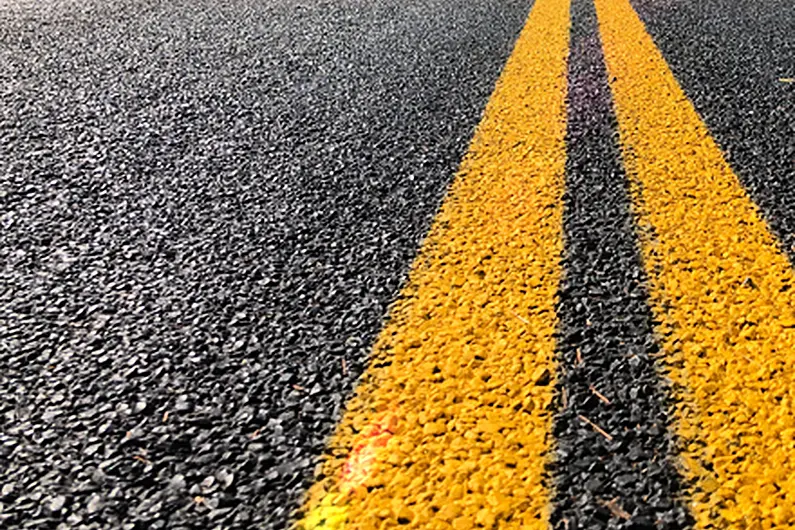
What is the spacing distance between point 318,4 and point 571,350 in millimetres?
2571

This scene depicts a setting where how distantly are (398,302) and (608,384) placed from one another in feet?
→ 1.00

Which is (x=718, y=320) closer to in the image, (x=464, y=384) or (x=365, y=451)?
(x=464, y=384)

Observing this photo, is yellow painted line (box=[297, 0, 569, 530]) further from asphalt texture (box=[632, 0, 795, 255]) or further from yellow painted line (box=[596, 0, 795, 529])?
asphalt texture (box=[632, 0, 795, 255])

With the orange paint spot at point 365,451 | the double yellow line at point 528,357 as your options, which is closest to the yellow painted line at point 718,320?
the double yellow line at point 528,357

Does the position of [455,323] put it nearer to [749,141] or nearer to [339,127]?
[339,127]

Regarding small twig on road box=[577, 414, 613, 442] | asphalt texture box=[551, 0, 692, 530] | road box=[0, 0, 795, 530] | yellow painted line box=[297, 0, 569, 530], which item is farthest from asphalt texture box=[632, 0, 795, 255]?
small twig on road box=[577, 414, 613, 442]

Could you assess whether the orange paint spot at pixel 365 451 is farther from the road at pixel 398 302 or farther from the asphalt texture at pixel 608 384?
the asphalt texture at pixel 608 384

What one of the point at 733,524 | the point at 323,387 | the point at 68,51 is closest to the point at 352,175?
the point at 323,387

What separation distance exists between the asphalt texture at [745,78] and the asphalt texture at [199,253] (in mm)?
552

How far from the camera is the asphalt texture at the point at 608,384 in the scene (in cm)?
66

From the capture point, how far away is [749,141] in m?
1.48

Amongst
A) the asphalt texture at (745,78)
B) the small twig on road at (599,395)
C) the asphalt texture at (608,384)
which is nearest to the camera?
the asphalt texture at (608,384)

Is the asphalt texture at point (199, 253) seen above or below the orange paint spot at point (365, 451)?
above

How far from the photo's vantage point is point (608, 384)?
31.6 inches
